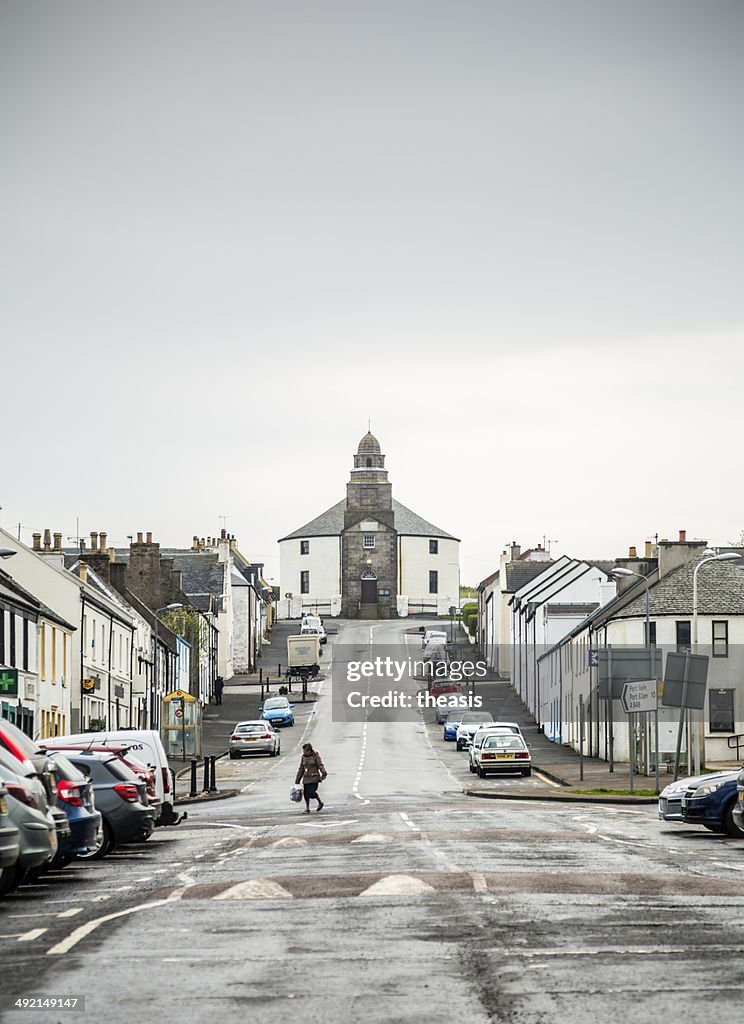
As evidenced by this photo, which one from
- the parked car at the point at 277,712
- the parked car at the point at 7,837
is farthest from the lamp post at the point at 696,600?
the parked car at the point at 277,712

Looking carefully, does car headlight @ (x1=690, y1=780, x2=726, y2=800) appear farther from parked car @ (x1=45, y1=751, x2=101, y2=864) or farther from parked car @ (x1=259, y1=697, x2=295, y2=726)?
parked car @ (x1=259, y1=697, x2=295, y2=726)

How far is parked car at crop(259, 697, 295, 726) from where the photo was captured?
286 feet

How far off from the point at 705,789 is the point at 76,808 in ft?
39.6

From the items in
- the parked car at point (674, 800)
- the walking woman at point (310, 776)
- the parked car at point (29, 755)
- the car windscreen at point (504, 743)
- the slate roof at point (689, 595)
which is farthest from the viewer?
the slate roof at point (689, 595)

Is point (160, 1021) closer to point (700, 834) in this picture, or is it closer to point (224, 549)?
point (700, 834)

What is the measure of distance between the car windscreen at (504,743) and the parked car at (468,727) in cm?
1298

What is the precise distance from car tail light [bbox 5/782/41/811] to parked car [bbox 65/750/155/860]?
756 centimetres

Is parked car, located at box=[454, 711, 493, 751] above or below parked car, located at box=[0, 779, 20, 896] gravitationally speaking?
below

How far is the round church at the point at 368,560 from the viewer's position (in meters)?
175

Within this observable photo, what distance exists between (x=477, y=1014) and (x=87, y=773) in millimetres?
14990

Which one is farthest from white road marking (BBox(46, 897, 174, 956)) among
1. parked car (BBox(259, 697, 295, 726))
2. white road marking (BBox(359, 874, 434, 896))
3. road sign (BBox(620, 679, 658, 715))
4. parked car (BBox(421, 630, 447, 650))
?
parked car (BBox(421, 630, 447, 650))

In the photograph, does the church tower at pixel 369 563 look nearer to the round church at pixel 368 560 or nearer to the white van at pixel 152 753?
the round church at pixel 368 560

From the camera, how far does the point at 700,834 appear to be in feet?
90.5

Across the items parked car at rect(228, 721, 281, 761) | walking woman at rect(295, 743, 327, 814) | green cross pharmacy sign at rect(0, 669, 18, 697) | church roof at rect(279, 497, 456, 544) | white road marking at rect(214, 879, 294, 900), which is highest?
church roof at rect(279, 497, 456, 544)
